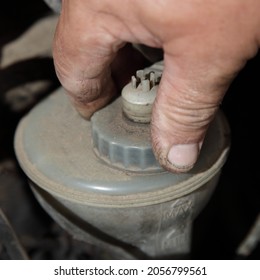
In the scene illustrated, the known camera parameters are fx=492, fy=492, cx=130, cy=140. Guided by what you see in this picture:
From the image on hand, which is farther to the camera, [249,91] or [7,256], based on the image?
[249,91]

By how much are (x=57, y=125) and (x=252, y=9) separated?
33cm

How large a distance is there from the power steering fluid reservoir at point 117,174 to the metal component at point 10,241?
0.06 metres

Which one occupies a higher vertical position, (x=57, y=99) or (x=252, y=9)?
(x=252, y=9)

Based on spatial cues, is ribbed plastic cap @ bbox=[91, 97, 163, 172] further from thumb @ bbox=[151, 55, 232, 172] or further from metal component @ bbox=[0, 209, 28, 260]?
metal component @ bbox=[0, 209, 28, 260]

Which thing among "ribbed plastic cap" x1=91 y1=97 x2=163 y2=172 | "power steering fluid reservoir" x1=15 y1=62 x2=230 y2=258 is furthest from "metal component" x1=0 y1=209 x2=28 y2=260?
"ribbed plastic cap" x1=91 y1=97 x2=163 y2=172

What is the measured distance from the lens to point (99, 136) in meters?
0.61

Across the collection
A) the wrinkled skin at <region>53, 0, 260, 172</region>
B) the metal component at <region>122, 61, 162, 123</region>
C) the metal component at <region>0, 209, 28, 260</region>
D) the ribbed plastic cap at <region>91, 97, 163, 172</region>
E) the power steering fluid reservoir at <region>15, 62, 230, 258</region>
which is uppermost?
the wrinkled skin at <region>53, 0, 260, 172</region>

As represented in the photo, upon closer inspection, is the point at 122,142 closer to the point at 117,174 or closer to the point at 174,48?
the point at 117,174

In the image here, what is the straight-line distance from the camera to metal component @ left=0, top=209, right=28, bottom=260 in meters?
0.67

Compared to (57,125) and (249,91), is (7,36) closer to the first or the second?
(57,125)

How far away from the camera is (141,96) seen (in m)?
0.58

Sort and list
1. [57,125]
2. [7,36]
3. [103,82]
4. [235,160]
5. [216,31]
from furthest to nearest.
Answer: [235,160], [7,36], [57,125], [103,82], [216,31]

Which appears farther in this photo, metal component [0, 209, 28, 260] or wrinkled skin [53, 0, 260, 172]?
metal component [0, 209, 28, 260]
